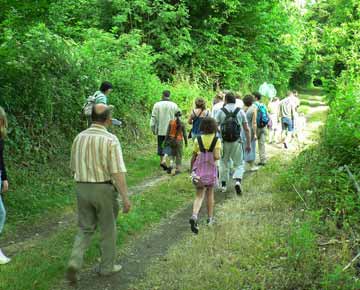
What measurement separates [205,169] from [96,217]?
7.43 feet

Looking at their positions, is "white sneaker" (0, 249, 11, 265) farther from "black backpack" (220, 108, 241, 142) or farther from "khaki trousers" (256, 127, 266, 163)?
"khaki trousers" (256, 127, 266, 163)

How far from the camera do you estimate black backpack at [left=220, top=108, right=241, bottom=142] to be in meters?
9.50

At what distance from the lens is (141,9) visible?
64.4ft

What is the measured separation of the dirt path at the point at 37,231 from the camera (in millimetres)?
7047

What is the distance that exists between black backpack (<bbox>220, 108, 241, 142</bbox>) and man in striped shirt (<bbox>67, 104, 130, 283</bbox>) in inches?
168

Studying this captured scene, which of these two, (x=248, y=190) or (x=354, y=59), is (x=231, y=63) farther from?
(x=248, y=190)

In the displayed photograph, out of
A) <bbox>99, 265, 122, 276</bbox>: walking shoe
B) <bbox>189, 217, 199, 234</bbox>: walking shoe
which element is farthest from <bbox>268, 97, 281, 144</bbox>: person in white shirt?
<bbox>99, 265, 122, 276</bbox>: walking shoe

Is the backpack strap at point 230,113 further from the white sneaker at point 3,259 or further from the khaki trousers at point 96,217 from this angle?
the white sneaker at point 3,259

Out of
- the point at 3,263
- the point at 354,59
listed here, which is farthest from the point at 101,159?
the point at 354,59

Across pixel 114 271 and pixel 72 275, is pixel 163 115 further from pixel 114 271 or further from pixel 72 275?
pixel 72 275

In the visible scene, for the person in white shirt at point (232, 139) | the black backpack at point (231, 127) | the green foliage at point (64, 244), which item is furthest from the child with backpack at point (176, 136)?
the black backpack at point (231, 127)

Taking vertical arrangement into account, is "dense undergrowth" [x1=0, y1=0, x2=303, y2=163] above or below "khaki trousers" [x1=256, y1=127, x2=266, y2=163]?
above

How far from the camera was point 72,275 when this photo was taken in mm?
5520

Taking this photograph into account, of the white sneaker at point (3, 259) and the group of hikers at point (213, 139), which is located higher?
the group of hikers at point (213, 139)
